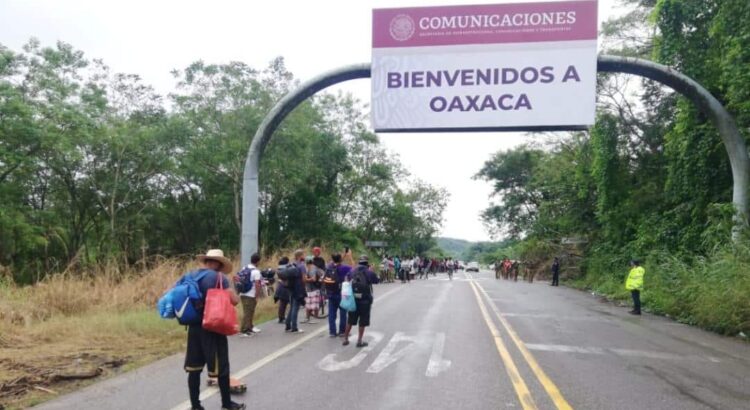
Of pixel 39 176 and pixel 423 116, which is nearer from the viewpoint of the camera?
pixel 423 116

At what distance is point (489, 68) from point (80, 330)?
1023cm

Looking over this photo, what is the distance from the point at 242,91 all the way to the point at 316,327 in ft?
68.3

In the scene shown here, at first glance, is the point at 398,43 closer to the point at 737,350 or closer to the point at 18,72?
the point at 737,350

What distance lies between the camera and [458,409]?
6082 mm

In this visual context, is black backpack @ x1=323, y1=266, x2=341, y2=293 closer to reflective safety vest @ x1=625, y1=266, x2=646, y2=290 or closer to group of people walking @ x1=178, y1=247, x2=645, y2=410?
group of people walking @ x1=178, y1=247, x2=645, y2=410

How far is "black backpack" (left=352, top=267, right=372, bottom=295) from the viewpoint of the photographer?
10375 mm

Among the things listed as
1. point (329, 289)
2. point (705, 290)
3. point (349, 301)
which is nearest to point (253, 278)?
point (329, 289)

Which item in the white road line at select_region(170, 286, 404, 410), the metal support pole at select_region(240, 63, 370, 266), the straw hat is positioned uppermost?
the metal support pole at select_region(240, 63, 370, 266)

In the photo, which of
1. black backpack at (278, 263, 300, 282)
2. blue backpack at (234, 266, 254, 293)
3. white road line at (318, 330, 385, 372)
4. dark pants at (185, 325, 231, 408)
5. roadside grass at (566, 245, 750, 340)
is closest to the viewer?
dark pants at (185, 325, 231, 408)

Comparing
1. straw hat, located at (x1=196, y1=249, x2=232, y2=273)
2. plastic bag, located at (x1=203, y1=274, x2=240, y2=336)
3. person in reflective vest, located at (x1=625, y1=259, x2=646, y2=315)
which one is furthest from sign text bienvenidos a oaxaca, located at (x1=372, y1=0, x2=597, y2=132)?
plastic bag, located at (x1=203, y1=274, x2=240, y2=336)

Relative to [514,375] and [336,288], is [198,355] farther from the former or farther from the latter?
[336,288]

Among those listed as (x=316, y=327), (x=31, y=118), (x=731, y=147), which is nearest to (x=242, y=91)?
(x=31, y=118)

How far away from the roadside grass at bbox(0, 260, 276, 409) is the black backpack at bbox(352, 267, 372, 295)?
122 inches

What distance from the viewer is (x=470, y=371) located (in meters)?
7.98
